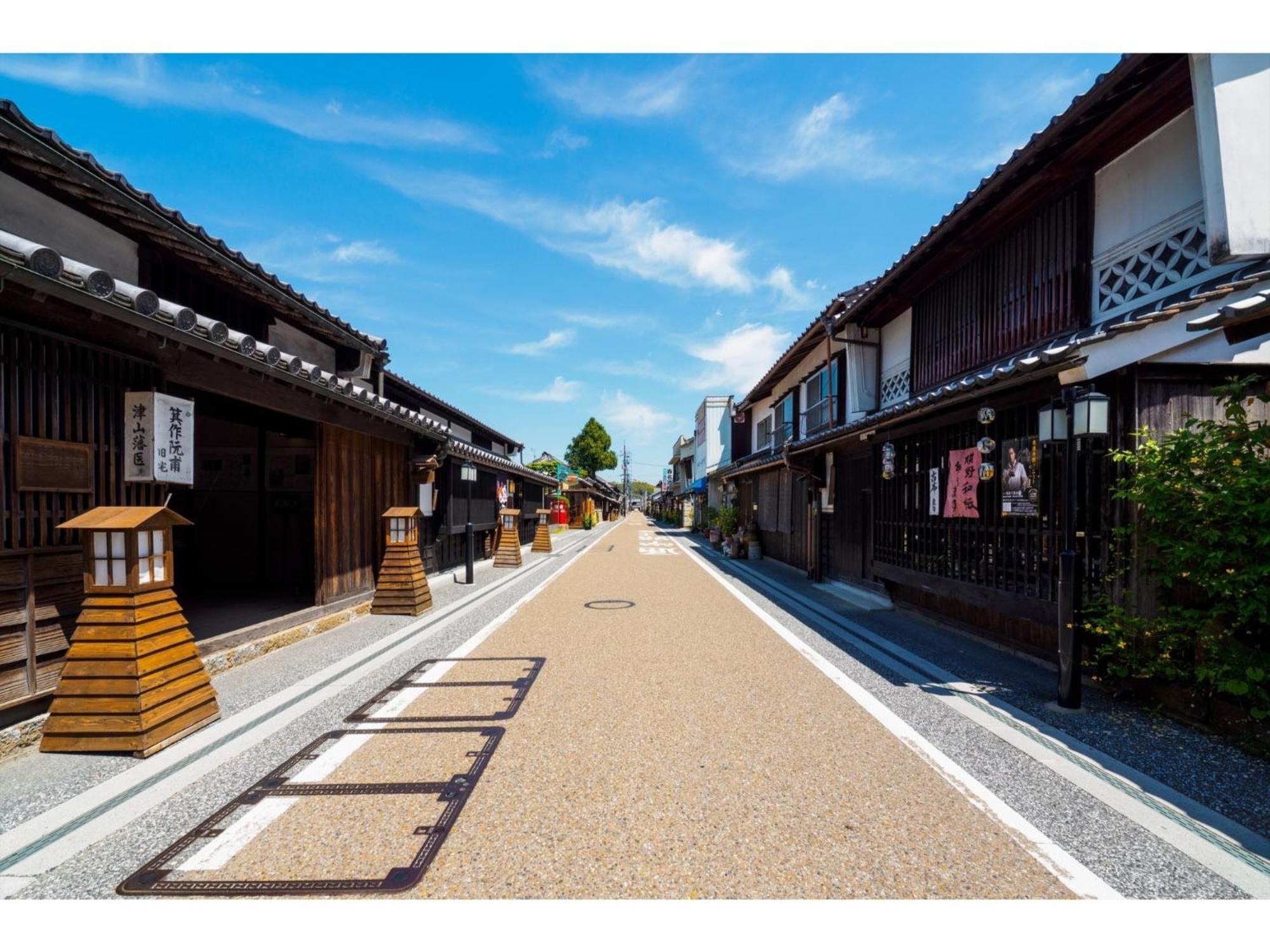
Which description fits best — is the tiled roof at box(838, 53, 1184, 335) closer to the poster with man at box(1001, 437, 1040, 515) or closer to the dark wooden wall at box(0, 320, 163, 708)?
the poster with man at box(1001, 437, 1040, 515)

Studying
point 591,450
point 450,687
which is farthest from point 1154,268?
point 591,450

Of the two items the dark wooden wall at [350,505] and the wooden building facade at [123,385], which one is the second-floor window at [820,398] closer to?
the wooden building facade at [123,385]

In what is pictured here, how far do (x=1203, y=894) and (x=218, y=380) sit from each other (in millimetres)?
8804

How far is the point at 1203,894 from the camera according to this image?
2518mm

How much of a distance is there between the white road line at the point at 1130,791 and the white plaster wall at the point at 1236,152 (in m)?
4.62

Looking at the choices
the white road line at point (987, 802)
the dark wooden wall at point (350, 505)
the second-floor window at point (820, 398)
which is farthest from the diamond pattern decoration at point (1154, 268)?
the dark wooden wall at point (350, 505)

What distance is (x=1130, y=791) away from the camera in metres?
3.36

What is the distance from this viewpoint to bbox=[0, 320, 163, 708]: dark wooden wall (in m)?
3.89

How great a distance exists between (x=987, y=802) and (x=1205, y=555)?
270 centimetres

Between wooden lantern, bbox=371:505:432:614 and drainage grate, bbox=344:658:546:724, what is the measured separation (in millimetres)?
2874

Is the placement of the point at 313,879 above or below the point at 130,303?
below

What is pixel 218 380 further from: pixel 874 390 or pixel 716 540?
pixel 716 540

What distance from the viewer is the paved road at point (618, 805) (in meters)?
2.59

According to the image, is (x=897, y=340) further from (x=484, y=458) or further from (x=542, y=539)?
(x=542, y=539)
